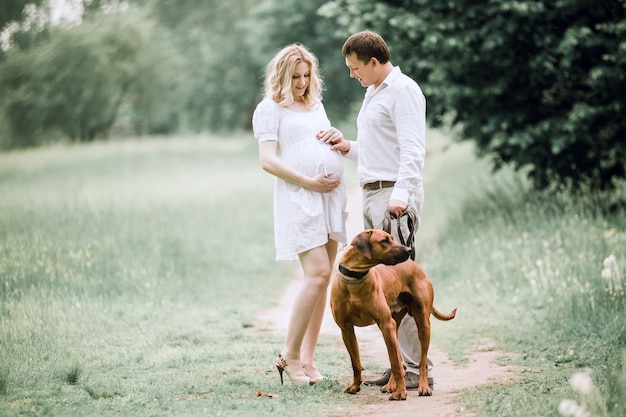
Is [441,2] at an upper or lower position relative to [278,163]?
upper

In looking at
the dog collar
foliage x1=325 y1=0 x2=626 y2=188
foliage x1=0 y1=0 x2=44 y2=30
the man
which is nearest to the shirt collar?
the man

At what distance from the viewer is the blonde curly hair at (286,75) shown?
5.26 m

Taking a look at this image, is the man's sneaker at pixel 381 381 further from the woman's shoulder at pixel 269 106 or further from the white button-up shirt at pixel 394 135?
the woman's shoulder at pixel 269 106

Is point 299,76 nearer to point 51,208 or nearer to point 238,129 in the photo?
point 51,208

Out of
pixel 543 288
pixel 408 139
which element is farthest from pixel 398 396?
pixel 543 288

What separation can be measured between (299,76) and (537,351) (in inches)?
117

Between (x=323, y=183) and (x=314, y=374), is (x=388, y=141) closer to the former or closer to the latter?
(x=323, y=183)

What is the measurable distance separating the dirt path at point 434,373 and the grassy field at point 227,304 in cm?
15

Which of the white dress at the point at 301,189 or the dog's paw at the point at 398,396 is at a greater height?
the white dress at the point at 301,189

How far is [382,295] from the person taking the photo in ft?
15.3

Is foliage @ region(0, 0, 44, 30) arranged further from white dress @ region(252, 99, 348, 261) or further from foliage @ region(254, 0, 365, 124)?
foliage @ region(254, 0, 365, 124)

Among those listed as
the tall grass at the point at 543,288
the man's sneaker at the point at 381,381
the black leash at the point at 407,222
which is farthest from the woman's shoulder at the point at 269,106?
the tall grass at the point at 543,288

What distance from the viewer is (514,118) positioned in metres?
10.4

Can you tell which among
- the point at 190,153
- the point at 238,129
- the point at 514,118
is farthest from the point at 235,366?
the point at 238,129
